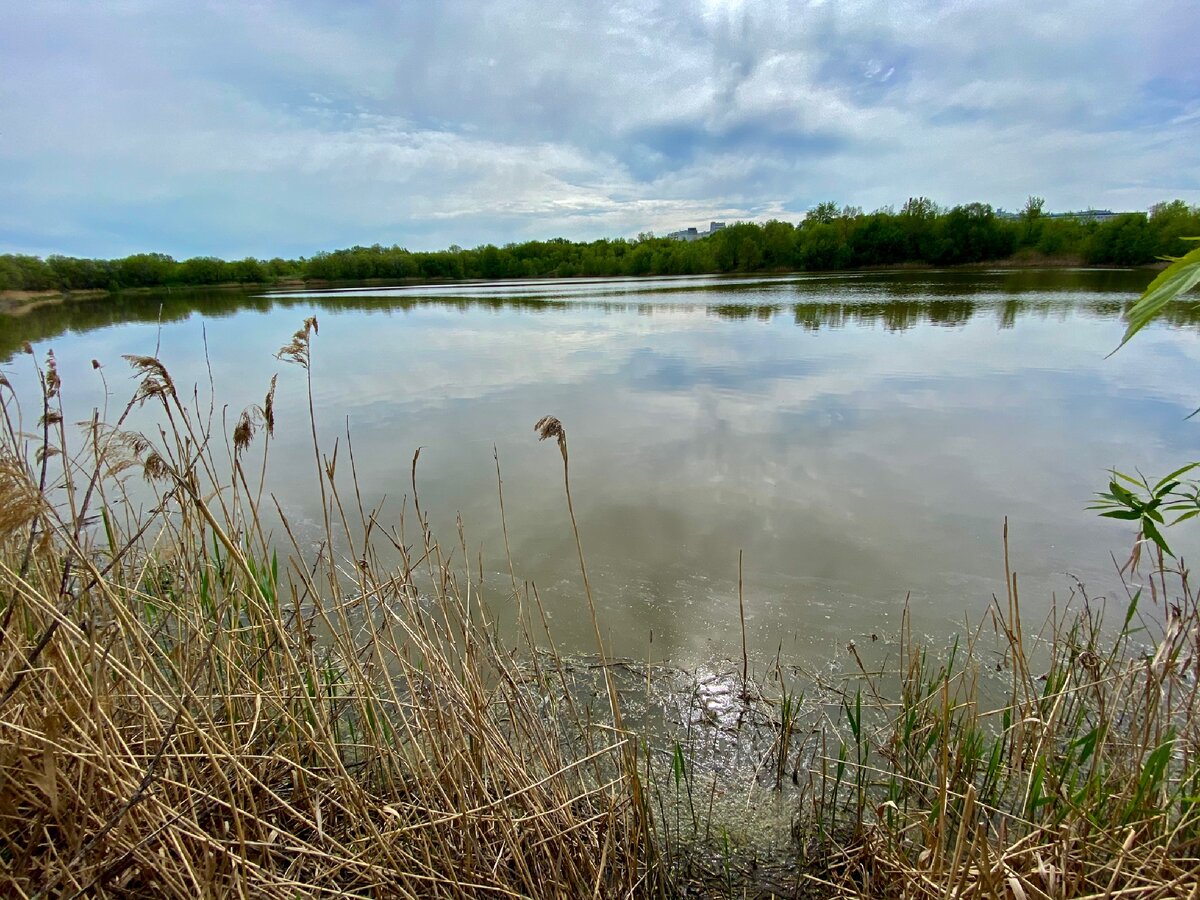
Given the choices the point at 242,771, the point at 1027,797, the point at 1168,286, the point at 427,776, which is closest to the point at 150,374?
the point at 242,771

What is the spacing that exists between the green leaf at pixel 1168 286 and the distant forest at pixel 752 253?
1872 inches

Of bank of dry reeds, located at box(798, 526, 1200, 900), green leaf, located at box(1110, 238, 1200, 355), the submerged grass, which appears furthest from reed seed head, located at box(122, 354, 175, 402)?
bank of dry reeds, located at box(798, 526, 1200, 900)

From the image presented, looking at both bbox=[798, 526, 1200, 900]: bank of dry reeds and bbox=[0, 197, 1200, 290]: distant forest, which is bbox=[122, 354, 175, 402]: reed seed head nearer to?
bbox=[798, 526, 1200, 900]: bank of dry reeds

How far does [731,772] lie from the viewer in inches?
90.6

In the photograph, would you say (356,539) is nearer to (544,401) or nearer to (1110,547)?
(544,401)

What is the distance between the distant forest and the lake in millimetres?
37688

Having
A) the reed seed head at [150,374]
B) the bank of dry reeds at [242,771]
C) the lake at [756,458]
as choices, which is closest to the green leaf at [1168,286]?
the bank of dry reeds at [242,771]

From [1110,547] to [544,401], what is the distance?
6.20 metres

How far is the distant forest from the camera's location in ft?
146

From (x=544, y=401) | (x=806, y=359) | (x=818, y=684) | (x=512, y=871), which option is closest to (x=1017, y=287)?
(x=806, y=359)

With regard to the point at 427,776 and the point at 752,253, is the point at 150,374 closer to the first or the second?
the point at 427,776

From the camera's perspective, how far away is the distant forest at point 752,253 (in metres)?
44.6

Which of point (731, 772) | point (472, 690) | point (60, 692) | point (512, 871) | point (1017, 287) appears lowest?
point (731, 772)

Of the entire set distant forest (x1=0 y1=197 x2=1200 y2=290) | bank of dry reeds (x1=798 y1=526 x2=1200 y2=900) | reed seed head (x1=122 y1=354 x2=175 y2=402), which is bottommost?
bank of dry reeds (x1=798 y1=526 x2=1200 y2=900)
